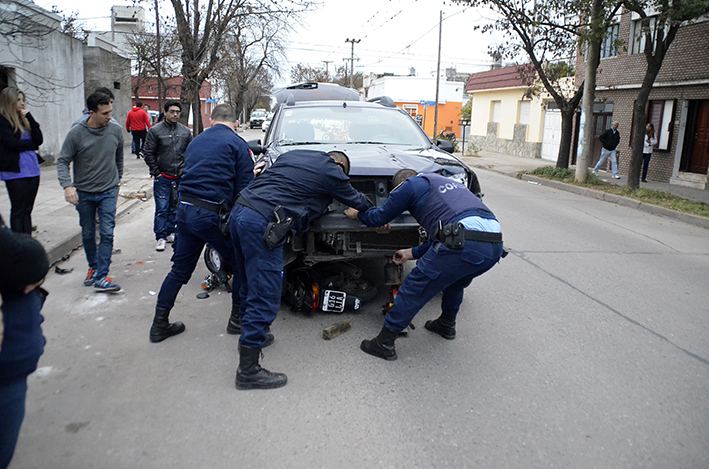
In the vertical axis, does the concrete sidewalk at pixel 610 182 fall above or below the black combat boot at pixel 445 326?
above

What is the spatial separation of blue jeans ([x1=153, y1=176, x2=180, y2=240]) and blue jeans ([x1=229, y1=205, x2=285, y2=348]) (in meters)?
4.00

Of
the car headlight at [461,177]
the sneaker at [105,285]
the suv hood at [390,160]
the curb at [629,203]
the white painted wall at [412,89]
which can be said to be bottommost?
the sneaker at [105,285]

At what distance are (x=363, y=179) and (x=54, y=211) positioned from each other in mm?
6783

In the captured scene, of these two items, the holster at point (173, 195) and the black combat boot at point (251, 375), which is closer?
the black combat boot at point (251, 375)

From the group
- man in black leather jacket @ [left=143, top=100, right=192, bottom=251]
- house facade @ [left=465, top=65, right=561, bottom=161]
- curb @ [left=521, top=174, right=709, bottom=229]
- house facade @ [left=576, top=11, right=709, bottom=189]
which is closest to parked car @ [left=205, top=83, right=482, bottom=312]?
man in black leather jacket @ [left=143, top=100, right=192, bottom=251]

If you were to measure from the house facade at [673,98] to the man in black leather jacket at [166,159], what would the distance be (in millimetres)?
12405

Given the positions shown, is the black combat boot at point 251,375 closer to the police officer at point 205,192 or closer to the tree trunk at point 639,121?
the police officer at point 205,192

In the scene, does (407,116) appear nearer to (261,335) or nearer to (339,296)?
(339,296)

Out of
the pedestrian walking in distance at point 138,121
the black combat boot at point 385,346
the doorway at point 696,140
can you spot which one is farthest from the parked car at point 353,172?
the doorway at point 696,140

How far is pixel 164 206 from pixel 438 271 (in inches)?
187

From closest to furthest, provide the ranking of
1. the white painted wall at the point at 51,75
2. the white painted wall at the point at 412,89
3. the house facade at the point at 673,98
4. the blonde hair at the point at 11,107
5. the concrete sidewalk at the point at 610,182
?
the blonde hair at the point at 11,107 → the concrete sidewalk at the point at 610,182 → the white painted wall at the point at 51,75 → the house facade at the point at 673,98 → the white painted wall at the point at 412,89

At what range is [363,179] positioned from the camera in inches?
187

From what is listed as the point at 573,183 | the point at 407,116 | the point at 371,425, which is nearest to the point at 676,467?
the point at 371,425

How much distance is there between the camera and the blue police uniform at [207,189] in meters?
4.13
